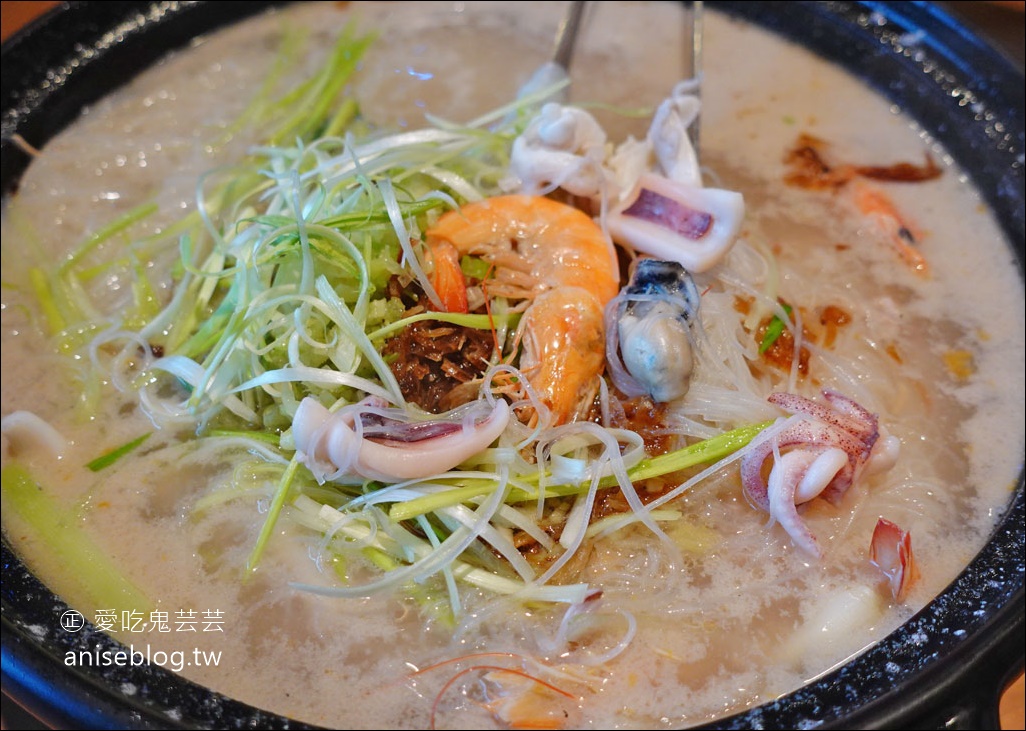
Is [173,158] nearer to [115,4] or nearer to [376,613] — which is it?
[115,4]

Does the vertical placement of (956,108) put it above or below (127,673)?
above

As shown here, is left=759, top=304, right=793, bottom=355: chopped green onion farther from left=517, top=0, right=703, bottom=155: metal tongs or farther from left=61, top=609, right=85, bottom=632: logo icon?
left=61, top=609, right=85, bottom=632: logo icon

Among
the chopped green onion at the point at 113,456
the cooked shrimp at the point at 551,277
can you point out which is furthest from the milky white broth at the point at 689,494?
the cooked shrimp at the point at 551,277

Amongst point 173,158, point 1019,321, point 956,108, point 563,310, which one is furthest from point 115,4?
point 1019,321

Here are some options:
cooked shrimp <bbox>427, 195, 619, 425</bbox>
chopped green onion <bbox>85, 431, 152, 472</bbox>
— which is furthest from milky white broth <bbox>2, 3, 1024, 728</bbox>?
cooked shrimp <bbox>427, 195, 619, 425</bbox>

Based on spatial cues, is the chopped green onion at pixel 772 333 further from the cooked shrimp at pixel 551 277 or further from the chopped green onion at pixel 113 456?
the chopped green onion at pixel 113 456

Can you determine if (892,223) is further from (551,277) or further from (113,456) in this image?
(113,456)
